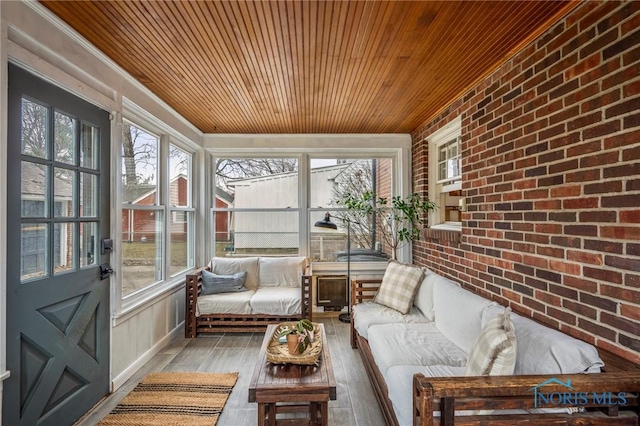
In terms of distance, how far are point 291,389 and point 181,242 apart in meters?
2.75

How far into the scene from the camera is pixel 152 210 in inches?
124

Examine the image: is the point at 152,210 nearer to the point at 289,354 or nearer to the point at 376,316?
the point at 289,354

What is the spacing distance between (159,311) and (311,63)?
2.71 metres

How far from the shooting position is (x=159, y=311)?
312 cm

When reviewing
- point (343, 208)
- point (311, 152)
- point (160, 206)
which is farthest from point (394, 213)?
point (160, 206)

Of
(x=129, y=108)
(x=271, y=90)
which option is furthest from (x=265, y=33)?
(x=129, y=108)

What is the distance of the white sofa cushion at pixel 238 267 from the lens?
390 centimetres

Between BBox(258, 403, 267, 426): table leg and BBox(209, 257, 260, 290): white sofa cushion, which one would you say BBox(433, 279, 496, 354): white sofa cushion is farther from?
BBox(209, 257, 260, 290): white sofa cushion

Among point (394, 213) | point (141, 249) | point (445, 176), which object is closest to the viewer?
point (141, 249)

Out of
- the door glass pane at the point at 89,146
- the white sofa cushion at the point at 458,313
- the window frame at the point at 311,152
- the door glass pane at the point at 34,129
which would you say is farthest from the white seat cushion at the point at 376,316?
the door glass pane at the point at 34,129

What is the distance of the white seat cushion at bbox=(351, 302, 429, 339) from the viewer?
8.73 feet

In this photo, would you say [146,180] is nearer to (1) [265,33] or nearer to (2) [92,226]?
(2) [92,226]

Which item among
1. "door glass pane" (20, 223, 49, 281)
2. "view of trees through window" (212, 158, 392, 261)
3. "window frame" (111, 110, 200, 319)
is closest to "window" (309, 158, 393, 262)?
"view of trees through window" (212, 158, 392, 261)

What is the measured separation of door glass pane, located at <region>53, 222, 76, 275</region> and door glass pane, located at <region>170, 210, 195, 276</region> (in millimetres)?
1577
